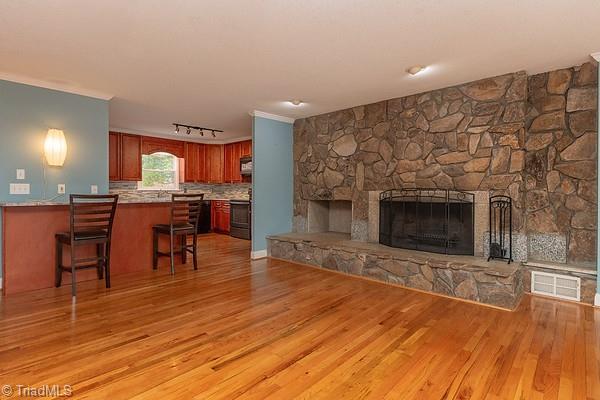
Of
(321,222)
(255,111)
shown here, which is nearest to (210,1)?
(255,111)

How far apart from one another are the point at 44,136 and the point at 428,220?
4.64m

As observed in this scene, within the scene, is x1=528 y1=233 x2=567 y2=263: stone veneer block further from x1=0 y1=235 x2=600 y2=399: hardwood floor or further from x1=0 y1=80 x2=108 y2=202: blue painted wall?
x1=0 y1=80 x2=108 y2=202: blue painted wall

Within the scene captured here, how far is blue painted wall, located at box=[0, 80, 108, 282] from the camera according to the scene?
3.49m

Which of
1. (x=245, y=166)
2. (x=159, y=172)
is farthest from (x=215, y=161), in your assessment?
(x=159, y=172)

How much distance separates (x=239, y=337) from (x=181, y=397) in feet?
2.36

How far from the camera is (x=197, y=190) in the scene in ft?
27.2

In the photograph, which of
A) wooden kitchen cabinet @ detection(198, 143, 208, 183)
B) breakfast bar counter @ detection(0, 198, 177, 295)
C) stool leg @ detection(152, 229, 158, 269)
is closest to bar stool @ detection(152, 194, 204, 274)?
stool leg @ detection(152, 229, 158, 269)

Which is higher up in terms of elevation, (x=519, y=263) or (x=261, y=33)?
(x=261, y=33)

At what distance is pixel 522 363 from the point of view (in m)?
2.02

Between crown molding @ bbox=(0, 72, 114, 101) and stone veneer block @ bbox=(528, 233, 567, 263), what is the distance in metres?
5.36

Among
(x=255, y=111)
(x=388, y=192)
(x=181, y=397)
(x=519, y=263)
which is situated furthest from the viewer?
(x=255, y=111)

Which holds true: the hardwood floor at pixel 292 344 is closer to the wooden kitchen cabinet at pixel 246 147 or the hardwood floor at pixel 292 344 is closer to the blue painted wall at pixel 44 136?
the blue painted wall at pixel 44 136

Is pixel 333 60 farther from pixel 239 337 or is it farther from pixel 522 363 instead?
pixel 522 363

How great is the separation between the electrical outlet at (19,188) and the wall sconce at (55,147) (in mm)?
349
